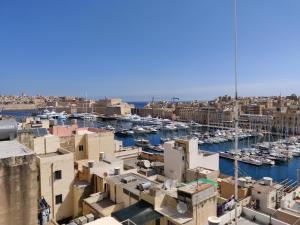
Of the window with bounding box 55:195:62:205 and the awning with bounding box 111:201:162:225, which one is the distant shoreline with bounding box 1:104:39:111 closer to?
the window with bounding box 55:195:62:205

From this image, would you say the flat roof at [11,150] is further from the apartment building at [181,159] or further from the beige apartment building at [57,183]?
the apartment building at [181,159]

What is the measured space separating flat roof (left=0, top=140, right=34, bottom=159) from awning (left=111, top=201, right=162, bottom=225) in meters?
6.91

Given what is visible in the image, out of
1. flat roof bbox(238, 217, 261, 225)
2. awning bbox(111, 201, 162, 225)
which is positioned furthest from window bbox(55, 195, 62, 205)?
flat roof bbox(238, 217, 261, 225)

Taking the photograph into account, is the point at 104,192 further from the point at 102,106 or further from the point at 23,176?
the point at 102,106

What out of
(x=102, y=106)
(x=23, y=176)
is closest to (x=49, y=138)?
(x=23, y=176)

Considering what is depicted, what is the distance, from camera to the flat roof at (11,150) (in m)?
7.23

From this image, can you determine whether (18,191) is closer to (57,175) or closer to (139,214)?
(139,214)

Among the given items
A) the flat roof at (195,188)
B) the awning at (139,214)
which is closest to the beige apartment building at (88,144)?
the awning at (139,214)

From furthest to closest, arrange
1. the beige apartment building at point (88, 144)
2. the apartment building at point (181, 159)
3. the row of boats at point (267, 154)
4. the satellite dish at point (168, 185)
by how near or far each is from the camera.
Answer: the row of boats at point (267, 154)
the beige apartment building at point (88, 144)
the apartment building at point (181, 159)
the satellite dish at point (168, 185)

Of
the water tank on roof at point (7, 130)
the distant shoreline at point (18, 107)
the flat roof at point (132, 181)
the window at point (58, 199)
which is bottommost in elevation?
the window at point (58, 199)

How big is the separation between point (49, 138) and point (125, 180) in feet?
25.5

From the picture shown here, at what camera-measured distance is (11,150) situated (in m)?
7.73

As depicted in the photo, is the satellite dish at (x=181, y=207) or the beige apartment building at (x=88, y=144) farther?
the beige apartment building at (x=88, y=144)

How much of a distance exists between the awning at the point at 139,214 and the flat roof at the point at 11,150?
6907 mm
